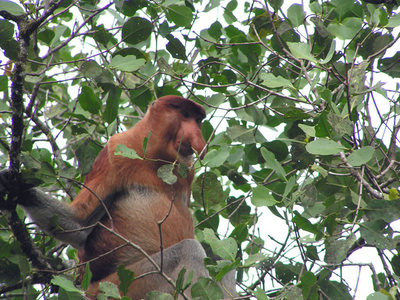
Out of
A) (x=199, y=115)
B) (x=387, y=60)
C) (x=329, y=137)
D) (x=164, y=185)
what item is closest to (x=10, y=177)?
(x=164, y=185)

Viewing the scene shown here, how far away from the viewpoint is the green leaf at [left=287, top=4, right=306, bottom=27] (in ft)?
9.39

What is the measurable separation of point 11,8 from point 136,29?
Result: 69cm

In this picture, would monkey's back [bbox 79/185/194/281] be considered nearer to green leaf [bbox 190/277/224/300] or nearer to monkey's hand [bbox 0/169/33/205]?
monkey's hand [bbox 0/169/33/205]

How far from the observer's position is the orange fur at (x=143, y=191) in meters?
2.97

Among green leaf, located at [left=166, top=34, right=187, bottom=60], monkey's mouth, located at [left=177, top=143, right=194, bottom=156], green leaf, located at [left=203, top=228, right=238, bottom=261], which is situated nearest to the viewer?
green leaf, located at [left=203, top=228, right=238, bottom=261]

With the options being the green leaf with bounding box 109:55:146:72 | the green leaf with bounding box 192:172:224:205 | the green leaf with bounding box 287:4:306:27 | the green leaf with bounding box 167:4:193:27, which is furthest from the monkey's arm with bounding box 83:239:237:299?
the green leaf with bounding box 287:4:306:27

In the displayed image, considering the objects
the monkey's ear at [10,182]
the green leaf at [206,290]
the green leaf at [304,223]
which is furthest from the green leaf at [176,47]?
the green leaf at [206,290]

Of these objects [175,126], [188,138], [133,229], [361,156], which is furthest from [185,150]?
[361,156]

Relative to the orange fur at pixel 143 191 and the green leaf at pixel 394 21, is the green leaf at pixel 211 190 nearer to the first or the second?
the orange fur at pixel 143 191

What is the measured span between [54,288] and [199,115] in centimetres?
137

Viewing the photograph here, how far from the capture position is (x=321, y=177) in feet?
9.02

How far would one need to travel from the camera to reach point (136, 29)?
293cm

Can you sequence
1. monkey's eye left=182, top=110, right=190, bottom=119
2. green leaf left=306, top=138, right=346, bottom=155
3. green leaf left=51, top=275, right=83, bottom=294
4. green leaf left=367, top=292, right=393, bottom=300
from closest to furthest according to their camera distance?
green leaf left=367, top=292, right=393, bottom=300, green leaf left=51, top=275, right=83, bottom=294, green leaf left=306, top=138, right=346, bottom=155, monkey's eye left=182, top=110, right=190, bottom=119

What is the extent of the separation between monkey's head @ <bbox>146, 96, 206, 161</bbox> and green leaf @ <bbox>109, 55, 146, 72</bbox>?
628mm
